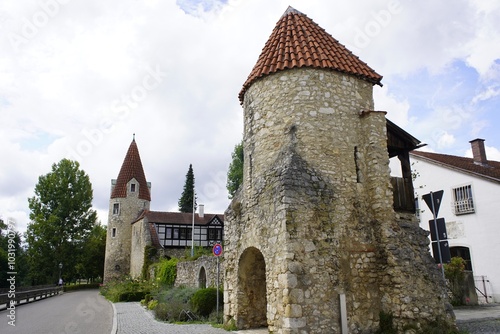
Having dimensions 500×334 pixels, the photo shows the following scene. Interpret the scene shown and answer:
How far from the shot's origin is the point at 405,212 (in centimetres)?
987

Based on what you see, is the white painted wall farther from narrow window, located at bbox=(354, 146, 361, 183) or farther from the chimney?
narrow window, located at bbox=(354, 146, 361, 183)

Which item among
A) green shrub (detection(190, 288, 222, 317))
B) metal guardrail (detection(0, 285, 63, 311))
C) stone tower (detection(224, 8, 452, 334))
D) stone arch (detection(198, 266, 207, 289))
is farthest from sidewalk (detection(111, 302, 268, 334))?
metal guardrail (detection(0, 285, 63, 311))

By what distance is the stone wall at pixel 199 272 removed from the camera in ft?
57.1

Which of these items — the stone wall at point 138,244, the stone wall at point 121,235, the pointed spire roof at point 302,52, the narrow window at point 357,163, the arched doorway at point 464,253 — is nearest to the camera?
the narrow window at point 357,163

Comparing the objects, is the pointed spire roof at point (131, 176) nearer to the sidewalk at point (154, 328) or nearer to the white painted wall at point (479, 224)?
the sidewalk at point (154, 328)

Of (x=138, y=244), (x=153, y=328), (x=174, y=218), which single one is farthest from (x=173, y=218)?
(x=153, y=328)

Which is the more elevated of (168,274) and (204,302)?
(168,274)

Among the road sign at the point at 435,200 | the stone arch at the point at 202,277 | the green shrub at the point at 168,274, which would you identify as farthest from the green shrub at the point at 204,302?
the green shrub at the point at 168,274

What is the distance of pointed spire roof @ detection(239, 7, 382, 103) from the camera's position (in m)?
9.60

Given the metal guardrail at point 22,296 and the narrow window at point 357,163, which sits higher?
the narrow window at point 357,163

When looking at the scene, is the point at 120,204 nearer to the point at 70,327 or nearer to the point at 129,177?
the point at 129,177

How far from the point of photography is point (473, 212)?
19031 millimetres

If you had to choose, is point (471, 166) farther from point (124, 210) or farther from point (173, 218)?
point (124, 210)

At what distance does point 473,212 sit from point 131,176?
36.1 meters
